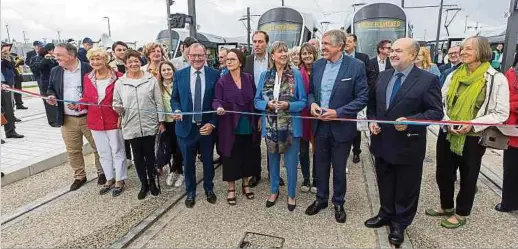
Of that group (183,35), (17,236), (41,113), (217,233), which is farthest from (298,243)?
(183,35)

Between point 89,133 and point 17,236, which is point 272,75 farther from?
point 17,236

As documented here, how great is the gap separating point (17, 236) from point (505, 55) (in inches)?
294

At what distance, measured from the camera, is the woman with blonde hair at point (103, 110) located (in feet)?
13.5

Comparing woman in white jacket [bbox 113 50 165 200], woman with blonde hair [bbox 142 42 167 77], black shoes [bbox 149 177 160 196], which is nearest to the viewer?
woman in white jacket [bbox 113 50 165 200]

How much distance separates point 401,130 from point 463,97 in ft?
2.54

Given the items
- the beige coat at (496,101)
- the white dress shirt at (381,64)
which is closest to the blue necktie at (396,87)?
the beige coat at (496,101)

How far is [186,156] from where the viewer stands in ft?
13.1

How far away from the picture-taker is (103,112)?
13.5ft

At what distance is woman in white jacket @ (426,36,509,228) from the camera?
9.87ft

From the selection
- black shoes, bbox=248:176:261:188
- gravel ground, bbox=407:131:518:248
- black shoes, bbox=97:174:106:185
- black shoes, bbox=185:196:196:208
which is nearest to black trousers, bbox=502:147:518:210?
gravel ground, bbox=407:131:518:248

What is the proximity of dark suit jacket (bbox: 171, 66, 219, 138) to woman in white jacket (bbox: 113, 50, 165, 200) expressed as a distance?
1.16ft

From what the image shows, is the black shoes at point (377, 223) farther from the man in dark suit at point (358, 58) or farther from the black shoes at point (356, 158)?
the black shoes at point (356, 158)

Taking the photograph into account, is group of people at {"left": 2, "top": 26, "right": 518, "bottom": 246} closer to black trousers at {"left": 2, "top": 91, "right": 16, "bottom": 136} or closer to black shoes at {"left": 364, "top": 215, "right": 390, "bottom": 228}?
black shoes at {"left": 364, "top": 215, "right": 390, "bottom": 228}

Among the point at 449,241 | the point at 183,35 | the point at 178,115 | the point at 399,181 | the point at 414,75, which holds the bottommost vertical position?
the point at 449,241
